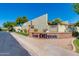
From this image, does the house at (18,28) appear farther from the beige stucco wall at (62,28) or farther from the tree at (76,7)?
the tree at (76,7)

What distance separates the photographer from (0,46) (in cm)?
1595

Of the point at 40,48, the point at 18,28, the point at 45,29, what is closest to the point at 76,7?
the point at 45,29

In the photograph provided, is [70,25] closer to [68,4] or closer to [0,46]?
[68,4]

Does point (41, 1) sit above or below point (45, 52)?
above

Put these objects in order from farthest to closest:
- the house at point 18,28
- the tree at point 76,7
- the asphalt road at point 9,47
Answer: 1. the house at point 18,28
2. the tree at point 76,7
3. the asphalt road at point 9,47

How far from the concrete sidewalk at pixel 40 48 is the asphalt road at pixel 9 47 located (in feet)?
0.40

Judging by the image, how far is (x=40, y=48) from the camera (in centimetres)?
1605

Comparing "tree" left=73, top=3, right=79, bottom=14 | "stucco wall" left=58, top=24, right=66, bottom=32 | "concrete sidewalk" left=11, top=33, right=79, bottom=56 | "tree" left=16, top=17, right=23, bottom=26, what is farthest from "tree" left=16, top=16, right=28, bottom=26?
"tree" left=73, top=3, right=79, bottom=14

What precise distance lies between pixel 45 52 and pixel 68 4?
126 cm

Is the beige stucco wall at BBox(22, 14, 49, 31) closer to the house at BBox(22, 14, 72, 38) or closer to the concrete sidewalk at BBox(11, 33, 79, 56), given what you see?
the house at BBox(22, 14, 72, 38)

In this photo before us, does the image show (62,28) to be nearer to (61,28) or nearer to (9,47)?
(61,28)

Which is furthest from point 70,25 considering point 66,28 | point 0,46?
point 0,46

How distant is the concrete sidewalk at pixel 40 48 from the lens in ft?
52.0

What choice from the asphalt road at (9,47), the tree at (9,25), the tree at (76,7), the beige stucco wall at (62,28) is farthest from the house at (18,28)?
the tree at (76,7)
